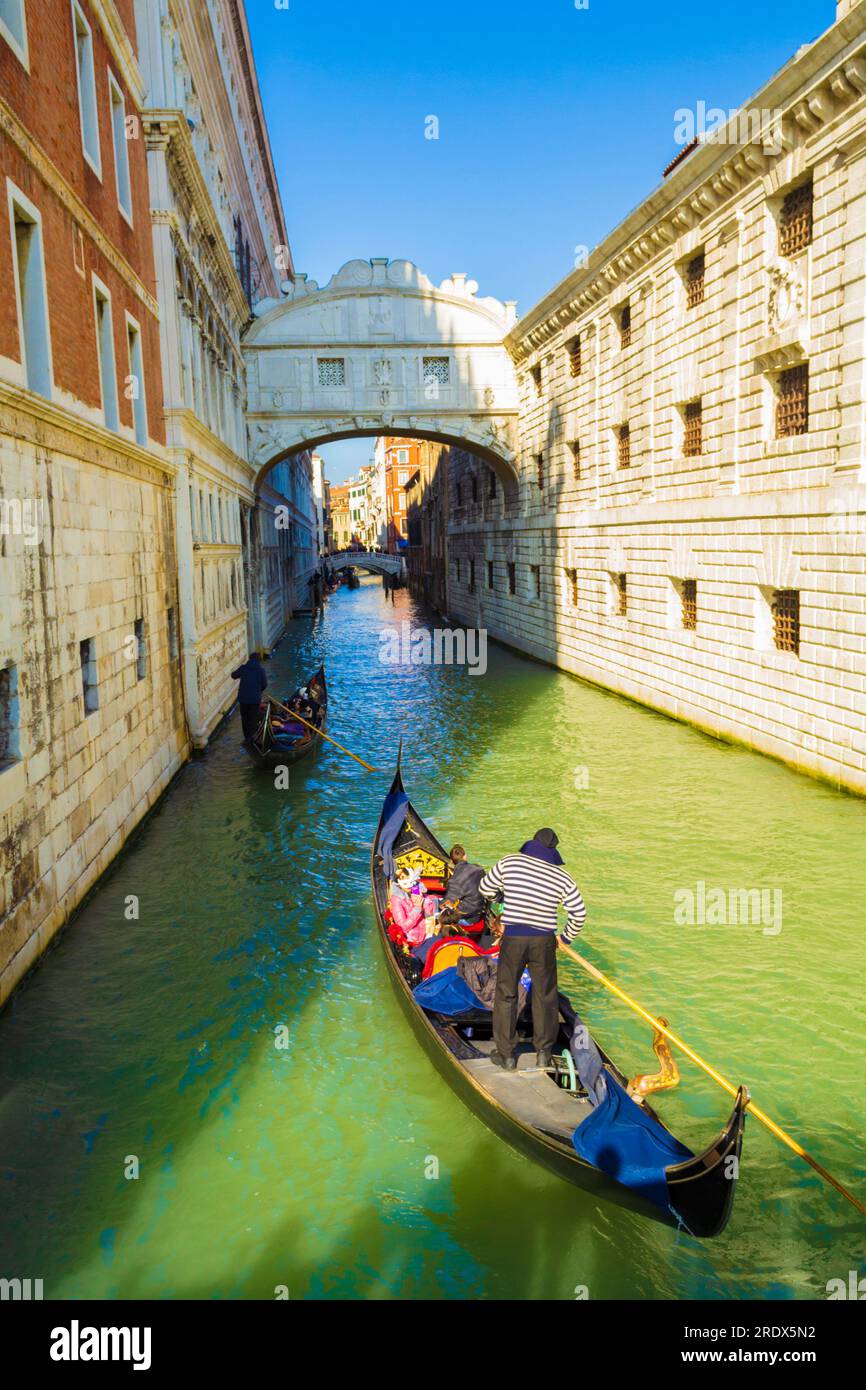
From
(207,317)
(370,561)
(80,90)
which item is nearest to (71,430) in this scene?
(80,90)

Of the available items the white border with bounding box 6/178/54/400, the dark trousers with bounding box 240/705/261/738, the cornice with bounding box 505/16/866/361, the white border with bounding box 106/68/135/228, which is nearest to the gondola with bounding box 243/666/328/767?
the dark trousers with bounding box 240/705/261/738

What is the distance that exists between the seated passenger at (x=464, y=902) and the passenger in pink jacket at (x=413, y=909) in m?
0.17

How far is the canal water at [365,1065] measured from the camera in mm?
4426

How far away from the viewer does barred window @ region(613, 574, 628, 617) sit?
61.1ft

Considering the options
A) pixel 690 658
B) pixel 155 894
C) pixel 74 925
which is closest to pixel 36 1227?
pixel 74 925

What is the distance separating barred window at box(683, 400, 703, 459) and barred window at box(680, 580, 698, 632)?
2.05 meters

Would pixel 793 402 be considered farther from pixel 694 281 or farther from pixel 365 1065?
pixel 365 1065

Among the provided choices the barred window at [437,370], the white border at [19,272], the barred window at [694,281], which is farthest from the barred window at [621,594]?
the white border at [19,272]

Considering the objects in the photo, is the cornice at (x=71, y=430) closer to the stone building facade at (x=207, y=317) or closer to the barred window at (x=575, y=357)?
the stone building facade at (x=207, y=317)

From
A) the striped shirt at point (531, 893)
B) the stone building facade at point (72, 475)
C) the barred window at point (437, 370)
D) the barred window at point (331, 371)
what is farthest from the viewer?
the barred window at point (437, 370)

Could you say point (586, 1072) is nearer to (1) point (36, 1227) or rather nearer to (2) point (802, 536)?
(1) point (36, 1227)

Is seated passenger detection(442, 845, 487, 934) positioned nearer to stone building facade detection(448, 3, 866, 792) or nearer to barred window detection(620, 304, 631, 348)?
stone building facade detection(448, 3, 866, 792)
